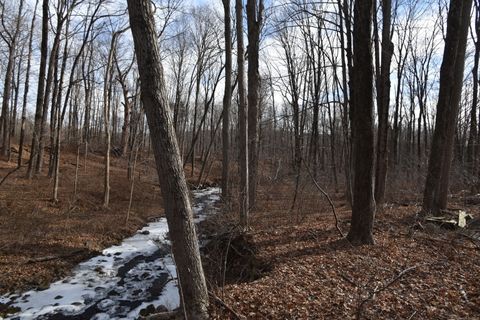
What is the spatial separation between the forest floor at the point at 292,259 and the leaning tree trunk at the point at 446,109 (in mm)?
953

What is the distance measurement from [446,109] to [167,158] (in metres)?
8.06

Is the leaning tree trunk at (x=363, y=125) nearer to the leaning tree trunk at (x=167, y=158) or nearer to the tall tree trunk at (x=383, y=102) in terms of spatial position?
the leaning tree trunk at (x=167, y=158)

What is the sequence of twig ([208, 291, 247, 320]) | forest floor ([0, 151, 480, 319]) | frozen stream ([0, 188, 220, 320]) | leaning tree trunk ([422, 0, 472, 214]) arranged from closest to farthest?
twig ([208, 291, 247, 320]) → forest floor ([0, 151, 480, 319]) → frozen stream ([0, 188, 220, 320]) → leaning tree trunk ([422, 0, 472, 214])

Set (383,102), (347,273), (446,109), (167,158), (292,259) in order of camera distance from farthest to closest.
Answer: (383,102)
(446,109)
(292,259)
(347,273)
(167,158)

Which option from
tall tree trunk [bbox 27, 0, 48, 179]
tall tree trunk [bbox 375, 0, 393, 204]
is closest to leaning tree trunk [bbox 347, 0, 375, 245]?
tall tree trunk [bbox 375, 0, 393, 204]

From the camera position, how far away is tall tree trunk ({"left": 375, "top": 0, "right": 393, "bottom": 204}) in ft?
38.3

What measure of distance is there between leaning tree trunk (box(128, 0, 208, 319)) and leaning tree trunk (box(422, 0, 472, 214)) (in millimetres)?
7365

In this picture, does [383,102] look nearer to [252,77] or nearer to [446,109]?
[446,109]

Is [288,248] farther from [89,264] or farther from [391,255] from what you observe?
[89,264]

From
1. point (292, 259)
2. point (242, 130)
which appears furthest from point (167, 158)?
point (242, 130)

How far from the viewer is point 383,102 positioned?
1188 cm

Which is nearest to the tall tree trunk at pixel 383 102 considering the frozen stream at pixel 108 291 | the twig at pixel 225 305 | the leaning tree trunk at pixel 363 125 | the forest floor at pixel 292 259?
the forest floor at pixel 292 259

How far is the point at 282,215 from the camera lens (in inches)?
490

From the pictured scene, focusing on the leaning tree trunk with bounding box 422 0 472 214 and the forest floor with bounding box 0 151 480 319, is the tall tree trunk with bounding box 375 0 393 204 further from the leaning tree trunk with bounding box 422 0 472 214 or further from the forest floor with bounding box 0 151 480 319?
the leaning tree trunk with bounding box 422 0 472 214
